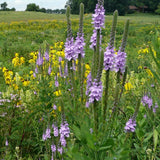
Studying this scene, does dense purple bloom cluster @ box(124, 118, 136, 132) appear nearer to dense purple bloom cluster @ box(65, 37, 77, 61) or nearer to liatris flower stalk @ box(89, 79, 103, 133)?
liatris flower stalk @ box(89, 79, 103, 133)

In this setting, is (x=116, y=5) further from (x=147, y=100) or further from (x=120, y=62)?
(x=120, y=62)

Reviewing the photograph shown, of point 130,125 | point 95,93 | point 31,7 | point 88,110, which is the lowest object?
point 88,110

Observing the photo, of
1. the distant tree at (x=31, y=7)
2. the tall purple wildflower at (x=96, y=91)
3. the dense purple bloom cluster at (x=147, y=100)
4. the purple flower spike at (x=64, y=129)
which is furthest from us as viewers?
the distant tree at (x=31, y=7)

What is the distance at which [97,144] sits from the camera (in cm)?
131

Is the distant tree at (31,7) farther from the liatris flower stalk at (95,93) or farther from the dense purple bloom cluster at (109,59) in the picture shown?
the liatris flower stalk at (95,93)

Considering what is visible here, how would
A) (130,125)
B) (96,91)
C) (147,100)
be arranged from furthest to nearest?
1. (147,100)
2. (130,125)
3. (96,91)

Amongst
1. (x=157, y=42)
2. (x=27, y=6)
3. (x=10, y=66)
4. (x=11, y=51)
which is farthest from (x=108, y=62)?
(x=27, y=6)

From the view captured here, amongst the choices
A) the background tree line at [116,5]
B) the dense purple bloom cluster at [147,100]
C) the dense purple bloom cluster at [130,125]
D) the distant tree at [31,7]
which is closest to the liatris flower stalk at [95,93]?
the dense purple bloom cluster at [130,125]

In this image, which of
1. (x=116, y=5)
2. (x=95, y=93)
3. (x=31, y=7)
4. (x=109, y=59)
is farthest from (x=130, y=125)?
(x=31, y=7)

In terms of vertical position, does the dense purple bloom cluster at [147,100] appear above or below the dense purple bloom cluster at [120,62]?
below

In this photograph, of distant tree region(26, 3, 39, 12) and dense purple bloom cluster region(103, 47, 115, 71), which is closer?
dense purple bloom cluster region(103, 47, 115, 71)

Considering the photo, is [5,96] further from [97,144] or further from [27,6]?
[27,6]

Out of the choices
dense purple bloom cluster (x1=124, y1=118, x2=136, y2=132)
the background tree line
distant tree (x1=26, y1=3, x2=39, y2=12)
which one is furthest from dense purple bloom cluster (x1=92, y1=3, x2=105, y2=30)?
distant tree (x1=26, y1=3, x2=39, y2=12)

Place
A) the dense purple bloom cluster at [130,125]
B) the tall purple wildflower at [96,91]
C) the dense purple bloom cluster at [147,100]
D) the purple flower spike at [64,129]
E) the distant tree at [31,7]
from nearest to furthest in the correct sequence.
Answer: the tall purple wildflower at [96,91], the dense purple bloom cluster at [130,125], the purple flower spike at [64,129], the dense purple bloom cluster at [147,100], the distant tree at [31,7]
